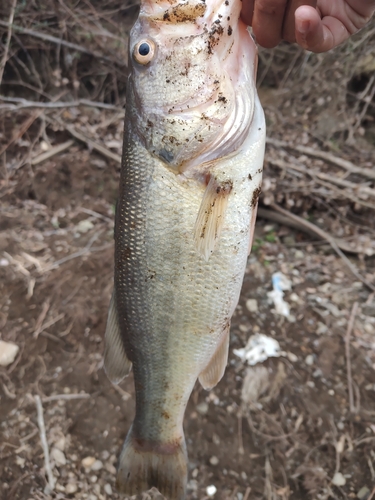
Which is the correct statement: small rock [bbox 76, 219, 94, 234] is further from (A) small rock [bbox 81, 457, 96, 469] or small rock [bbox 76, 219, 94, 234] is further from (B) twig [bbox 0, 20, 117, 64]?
(B) twig [bbox 0, 20, 117, 64]

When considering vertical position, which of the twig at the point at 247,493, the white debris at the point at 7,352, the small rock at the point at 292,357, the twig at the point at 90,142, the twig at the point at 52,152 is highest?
the twig at the point at 90,142

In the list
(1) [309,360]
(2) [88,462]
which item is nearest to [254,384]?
(1) [309,360]

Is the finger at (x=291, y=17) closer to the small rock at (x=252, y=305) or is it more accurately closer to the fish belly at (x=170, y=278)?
the fish belly at (x=170, y=278)

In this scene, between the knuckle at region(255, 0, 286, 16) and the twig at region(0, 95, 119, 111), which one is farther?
the twig at region(0, 95, 119, 111)

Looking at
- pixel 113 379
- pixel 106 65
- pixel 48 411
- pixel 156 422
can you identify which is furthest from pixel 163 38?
pixel 106 65

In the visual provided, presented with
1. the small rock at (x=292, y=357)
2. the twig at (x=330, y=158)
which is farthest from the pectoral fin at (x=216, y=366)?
the twig at (x=330, y=158)

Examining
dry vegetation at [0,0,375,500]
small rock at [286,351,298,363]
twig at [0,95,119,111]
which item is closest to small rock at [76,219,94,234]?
dry vegetation at [0,0,375,500]
